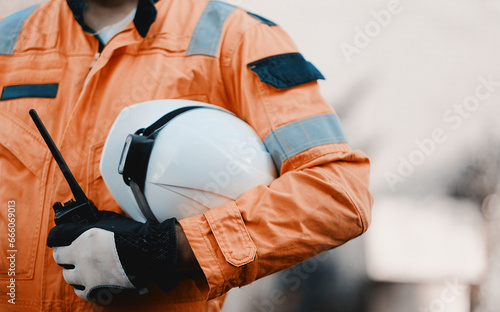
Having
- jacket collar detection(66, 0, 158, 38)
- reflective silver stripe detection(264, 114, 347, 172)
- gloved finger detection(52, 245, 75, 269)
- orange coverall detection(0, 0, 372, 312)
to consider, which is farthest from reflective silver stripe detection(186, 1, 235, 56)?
gloved finger detection(52, 245, 75, 269)

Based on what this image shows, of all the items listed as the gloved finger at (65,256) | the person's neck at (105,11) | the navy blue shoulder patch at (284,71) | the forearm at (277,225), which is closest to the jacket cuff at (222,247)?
the forearm at (277,225)

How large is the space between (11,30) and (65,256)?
78 centimetres

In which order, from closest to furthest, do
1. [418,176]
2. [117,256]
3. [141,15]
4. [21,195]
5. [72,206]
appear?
1. [117,256]
2. [72,206]
3. [21,195]
4. [141,15]
5. [418,176]

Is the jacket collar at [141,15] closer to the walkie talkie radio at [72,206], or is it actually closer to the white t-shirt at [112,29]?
the white t-shirt at [112,29]

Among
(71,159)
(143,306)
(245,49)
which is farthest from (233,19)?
(143,306)

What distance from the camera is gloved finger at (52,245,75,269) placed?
112cm

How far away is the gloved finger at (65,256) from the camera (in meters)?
1.12

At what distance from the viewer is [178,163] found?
4.01 ft

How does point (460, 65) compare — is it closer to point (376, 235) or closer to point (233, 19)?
point (376, 235)

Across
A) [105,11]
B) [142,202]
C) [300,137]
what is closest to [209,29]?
[105,11]

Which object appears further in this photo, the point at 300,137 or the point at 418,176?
the point at 418,176

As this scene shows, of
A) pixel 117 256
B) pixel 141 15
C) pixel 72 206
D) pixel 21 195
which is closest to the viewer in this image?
pixel 117 256

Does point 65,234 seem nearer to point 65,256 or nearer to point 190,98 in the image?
point 65,256

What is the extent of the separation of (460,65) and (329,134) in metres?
2.94
